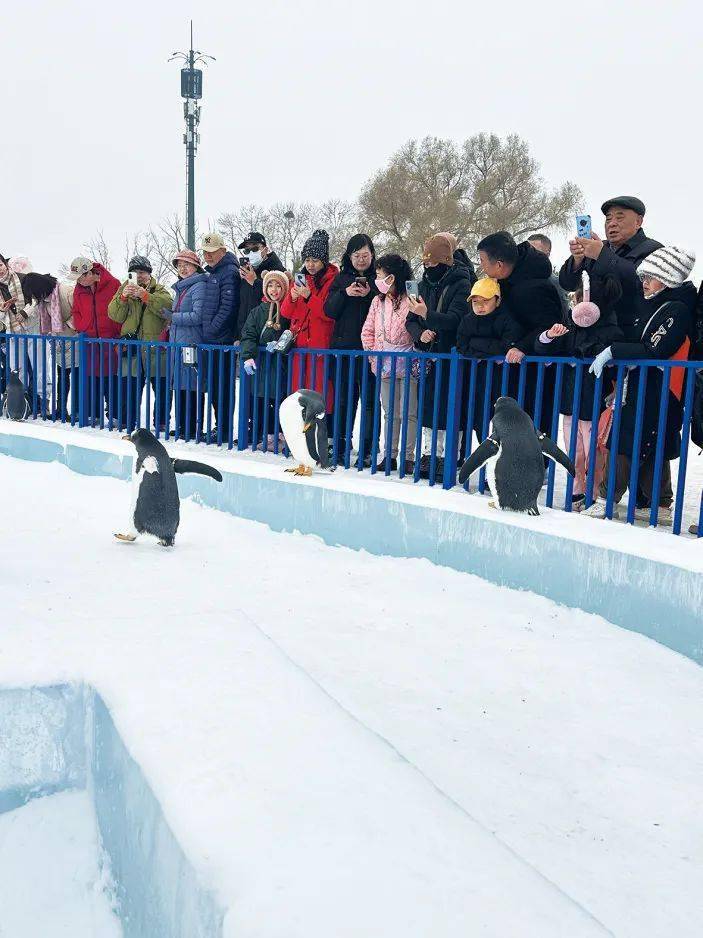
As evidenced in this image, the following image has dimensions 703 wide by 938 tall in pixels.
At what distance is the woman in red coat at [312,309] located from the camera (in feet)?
26.1

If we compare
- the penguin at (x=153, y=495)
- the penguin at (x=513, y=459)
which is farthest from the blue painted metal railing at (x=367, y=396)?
the penguin at (x=153, y=495)

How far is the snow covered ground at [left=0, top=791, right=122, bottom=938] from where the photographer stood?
85.4 inches

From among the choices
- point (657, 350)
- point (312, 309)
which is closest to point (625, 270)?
point (657, 350)

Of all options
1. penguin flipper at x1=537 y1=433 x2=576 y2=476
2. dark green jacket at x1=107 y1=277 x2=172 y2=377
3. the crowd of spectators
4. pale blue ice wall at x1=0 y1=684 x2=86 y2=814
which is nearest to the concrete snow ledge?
penguin flipper at x1=537 y1=433 x2=576 y2=476

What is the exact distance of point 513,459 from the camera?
5125 mm

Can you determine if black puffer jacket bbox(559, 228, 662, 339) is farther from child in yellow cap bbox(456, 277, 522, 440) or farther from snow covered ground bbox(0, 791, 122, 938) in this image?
snow covered ground bbox(0, 791, 122, 938)

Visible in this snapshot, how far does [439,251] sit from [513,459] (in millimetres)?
2615

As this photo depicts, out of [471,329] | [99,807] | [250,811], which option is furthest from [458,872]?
[471,329]

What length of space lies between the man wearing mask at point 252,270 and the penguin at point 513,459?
400 centimetres

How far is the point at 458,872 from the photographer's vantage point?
1.63 metres

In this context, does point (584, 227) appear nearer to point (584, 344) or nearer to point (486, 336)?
point (584, 344)

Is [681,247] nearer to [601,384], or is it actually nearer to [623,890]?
[601,384]

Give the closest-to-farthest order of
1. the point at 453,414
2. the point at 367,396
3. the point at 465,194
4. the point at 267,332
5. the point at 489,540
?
the point at 489,540
the point at 453,414
the point at 367,396
the point at 267,332
the point at 465,194

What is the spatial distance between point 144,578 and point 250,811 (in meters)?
2.78
